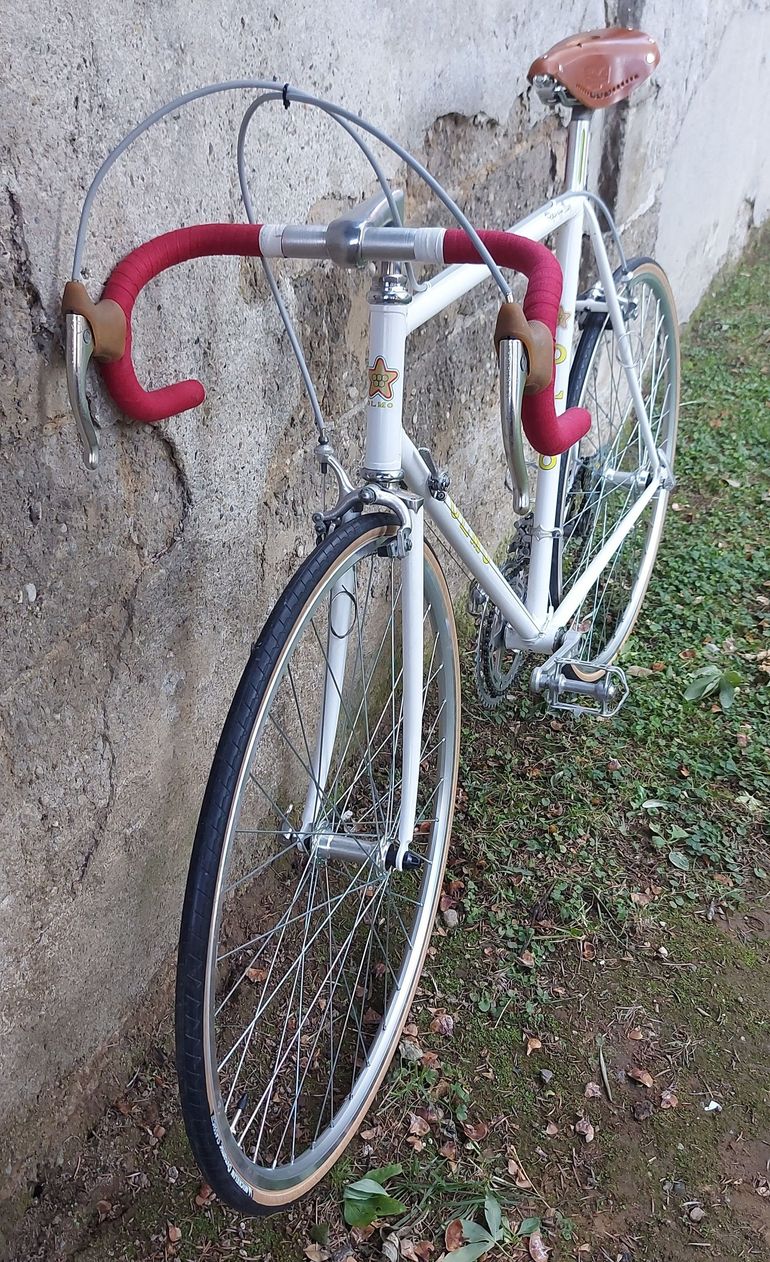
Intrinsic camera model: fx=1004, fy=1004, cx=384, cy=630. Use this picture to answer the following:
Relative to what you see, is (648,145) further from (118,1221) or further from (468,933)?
(118,1221)

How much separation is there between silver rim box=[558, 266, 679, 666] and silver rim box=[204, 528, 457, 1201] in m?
0.65

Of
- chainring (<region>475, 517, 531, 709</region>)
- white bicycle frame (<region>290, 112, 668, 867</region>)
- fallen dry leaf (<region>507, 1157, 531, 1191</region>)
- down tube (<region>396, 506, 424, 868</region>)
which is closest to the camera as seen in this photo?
white bicycle frame (<region>290, 112, 668, 867</region>)

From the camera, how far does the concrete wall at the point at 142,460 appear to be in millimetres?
1294

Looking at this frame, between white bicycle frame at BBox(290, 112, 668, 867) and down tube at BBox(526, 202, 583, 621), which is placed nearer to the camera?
white bicycle frame at BBox(290, 112, 668, 867)

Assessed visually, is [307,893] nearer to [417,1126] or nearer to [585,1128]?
[417,1126]

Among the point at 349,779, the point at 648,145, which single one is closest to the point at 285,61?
the point at 349,779

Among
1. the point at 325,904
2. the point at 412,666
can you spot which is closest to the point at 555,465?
the point at 412,666

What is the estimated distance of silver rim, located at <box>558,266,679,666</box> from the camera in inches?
107

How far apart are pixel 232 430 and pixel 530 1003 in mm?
1276

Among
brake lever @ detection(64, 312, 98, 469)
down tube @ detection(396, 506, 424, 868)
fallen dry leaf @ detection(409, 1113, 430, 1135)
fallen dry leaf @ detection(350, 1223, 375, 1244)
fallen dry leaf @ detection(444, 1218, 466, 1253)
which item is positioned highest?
brake lever @ detection(64, 312, 98, 469)

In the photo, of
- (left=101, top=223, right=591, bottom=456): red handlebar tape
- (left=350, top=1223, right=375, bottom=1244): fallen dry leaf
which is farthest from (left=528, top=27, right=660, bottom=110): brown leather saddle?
(left=350, top=1223, right=375, bottom=1244): fallen dry leaf

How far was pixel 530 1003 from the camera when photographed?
6.70 feet

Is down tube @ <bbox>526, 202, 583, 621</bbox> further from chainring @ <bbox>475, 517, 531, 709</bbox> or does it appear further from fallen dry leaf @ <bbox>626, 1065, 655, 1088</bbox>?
fallen dry leaf @ <bbox>626, 1065, 655, 1088</bbox>

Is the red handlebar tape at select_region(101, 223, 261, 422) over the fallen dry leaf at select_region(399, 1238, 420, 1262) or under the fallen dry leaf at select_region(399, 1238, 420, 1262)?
over
